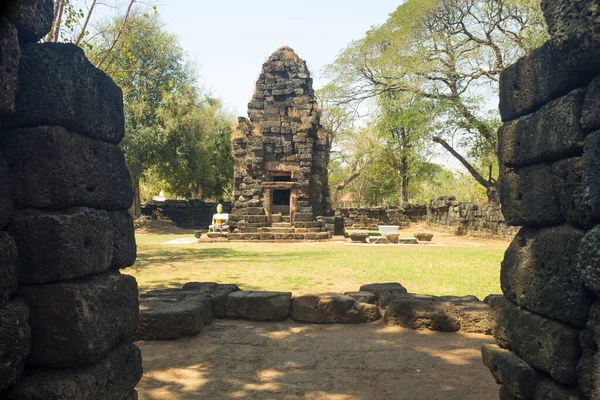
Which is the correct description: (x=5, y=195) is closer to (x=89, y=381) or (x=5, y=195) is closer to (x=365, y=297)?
(x=89, y=381)

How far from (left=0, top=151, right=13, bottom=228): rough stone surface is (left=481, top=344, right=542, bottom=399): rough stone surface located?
3540mm

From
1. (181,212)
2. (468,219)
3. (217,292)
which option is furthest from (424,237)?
(181,212)

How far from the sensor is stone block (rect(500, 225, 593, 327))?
2789 mm

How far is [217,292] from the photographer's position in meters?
7.02

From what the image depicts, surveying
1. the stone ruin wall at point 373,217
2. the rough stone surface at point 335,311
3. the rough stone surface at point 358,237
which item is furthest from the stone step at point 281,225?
the rough stone surface at point 335,311

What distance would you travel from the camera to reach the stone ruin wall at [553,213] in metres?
2.62

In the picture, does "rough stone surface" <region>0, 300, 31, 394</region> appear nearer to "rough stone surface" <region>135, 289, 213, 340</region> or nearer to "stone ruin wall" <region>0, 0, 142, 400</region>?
"stone ruin wall" <region>0, 0, 142, 400</region>

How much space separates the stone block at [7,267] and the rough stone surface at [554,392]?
3.31 m

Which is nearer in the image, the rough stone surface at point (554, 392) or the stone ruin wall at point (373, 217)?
the rough stone surface at point (554, 392)

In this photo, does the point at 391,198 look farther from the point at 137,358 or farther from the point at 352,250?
the point at 137,358

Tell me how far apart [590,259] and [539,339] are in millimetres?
856

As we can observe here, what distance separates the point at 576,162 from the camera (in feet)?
9.30

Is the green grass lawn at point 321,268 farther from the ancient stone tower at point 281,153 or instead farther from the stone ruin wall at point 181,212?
the stone ruin wall at point 181,212

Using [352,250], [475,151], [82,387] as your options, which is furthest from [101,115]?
[475,151]
